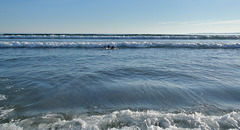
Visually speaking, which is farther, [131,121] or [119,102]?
[119,102]

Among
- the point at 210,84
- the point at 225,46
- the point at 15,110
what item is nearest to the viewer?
the point at 15,110

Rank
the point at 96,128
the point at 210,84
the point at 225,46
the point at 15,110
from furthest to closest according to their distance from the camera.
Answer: the point at 225,46 → the point at 210,84 → the point at 15,110 → the point at 96,128

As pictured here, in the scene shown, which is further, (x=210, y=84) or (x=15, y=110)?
(x=210, y=84)

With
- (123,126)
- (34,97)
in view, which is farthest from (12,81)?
(123,126)

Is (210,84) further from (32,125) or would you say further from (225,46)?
(225,46)

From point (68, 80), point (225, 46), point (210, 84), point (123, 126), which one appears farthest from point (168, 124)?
point (225, 46)

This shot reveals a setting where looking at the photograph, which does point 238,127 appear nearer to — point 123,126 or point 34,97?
point 123,126

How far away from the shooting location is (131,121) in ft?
9.35

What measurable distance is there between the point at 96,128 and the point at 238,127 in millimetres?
2909

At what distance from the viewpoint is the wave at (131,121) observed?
2.68 meters

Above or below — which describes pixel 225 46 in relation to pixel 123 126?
above

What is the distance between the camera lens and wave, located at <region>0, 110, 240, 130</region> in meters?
2.68

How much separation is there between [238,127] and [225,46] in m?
19.5

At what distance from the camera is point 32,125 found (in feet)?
8.80
